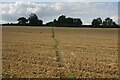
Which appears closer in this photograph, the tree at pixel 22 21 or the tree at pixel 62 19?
the tree at pixel 62 19

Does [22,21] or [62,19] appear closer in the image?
[62,19]

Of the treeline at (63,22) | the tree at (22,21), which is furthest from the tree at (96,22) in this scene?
the tree at (22,21)

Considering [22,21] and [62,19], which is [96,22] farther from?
[22,21]

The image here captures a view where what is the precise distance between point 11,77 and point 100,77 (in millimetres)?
3112

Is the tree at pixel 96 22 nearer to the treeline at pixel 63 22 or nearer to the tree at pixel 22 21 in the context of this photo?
the treeline at pixel 63 22

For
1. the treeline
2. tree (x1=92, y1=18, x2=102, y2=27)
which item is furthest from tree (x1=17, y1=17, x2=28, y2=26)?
tree (x1=92, y1=18, x2=102, y2=27)

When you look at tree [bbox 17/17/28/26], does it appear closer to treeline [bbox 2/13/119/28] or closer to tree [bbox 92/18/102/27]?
treeline [bbox 2/13/119/28]

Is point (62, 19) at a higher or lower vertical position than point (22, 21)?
higher

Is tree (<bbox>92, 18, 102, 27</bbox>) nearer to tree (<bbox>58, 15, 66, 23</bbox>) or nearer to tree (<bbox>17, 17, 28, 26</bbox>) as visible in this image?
tree (<bbox>58, 15, 66, 23</bbox>)

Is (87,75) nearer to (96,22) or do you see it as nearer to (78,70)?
(78,70)

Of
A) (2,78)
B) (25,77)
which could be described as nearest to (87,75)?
(25,77)

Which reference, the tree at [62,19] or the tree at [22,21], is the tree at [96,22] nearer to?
Answer: the tree at [62,19]

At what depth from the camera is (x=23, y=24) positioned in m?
91.4

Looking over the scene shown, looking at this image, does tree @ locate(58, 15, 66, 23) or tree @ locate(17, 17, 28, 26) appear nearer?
tree @ locate(58, 15, 66, 23)
